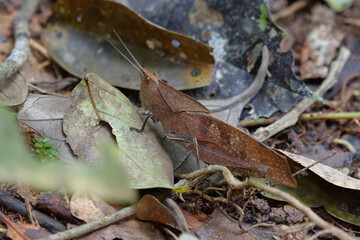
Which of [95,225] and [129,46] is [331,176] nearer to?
[95,225]

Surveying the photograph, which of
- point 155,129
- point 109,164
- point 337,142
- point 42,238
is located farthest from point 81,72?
point 337,142

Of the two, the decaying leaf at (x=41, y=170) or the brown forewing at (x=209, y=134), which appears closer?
the decaying leaf at (x=41, y=170)

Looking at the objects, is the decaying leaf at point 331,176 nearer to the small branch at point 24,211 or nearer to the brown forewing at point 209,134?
the brown forewing at point 209,134

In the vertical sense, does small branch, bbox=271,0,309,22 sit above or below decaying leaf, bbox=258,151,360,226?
above

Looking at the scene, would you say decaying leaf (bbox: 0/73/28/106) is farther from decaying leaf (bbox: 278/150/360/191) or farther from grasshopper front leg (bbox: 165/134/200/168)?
decaying leaf (bbox: 278/150/360/191)

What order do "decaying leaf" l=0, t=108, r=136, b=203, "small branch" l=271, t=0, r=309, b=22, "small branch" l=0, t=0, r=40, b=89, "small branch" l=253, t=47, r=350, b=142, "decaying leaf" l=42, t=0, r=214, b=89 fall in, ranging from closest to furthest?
"decaying leaf" l=0, t=108, r=136, b=203 → "small branch" l=0, t=0, r=40, b=89 → "small branch" l=253, t=47, r=350, b=142 → "decaying leaf" l=42, t=0, r=214, b=89 → "small branch" l=271, t=0, r=309, b=22

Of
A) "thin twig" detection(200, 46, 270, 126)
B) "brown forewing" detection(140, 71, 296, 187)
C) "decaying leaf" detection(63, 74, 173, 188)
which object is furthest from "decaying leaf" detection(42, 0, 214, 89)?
"decaying leaf" detection(63, 74, 173, 188)

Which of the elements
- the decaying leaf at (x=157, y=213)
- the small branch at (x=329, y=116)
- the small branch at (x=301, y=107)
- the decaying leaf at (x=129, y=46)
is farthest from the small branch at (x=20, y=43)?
the small branch at (x=329, y=116)
